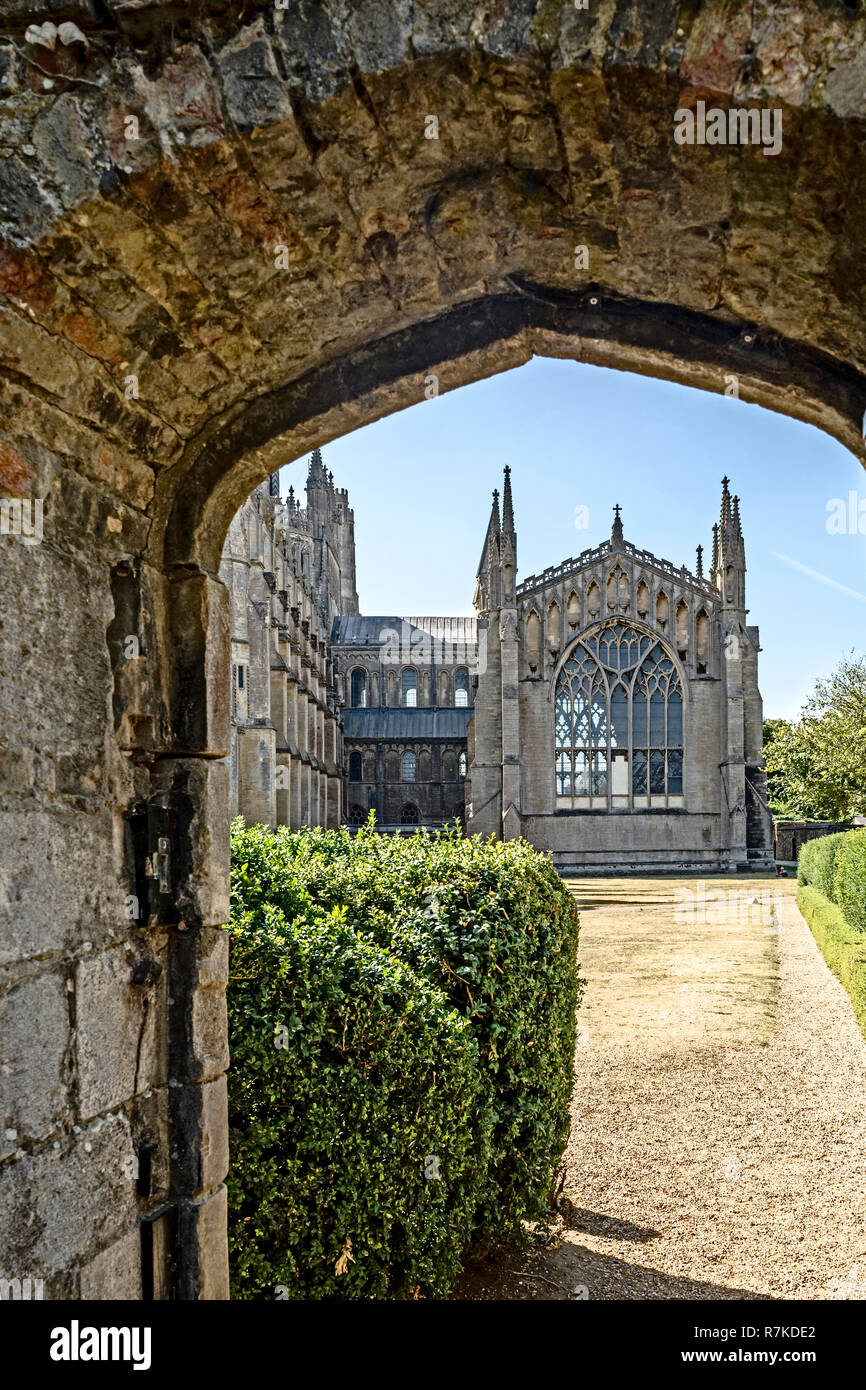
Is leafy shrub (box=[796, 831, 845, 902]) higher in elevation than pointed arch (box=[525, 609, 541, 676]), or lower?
lower

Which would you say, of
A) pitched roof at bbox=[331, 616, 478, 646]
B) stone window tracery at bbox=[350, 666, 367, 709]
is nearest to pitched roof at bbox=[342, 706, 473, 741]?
stone window tracery at bbox=[350, 666, 367, 709]

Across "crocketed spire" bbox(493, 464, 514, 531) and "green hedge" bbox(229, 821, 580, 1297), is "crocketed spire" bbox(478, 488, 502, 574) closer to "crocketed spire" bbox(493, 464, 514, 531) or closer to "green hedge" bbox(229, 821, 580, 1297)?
"crocketed spire" bbox(493, 464, 514, 531)

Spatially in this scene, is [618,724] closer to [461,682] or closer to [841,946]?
[461,682]

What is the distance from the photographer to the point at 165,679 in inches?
123

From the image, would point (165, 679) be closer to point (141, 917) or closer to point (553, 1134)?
point (141, 917)

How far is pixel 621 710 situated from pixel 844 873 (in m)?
21.4

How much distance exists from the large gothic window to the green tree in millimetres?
4421

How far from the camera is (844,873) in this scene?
14312mm

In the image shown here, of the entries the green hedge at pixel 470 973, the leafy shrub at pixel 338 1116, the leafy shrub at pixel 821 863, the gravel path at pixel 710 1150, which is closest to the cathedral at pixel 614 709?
the leafy shrub at pixel 821 863

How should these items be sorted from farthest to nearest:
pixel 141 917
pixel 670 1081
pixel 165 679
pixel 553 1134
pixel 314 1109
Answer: pixel 670 1081, pixel 553 1134, pixel 314 1109, pixel 165 679, pixel 141 917

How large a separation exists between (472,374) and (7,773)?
6.74ft

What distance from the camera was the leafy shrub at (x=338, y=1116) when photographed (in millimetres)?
3629

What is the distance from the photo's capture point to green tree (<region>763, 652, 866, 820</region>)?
28.0 meters

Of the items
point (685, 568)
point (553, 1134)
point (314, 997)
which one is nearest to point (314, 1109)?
point (314, 997)
